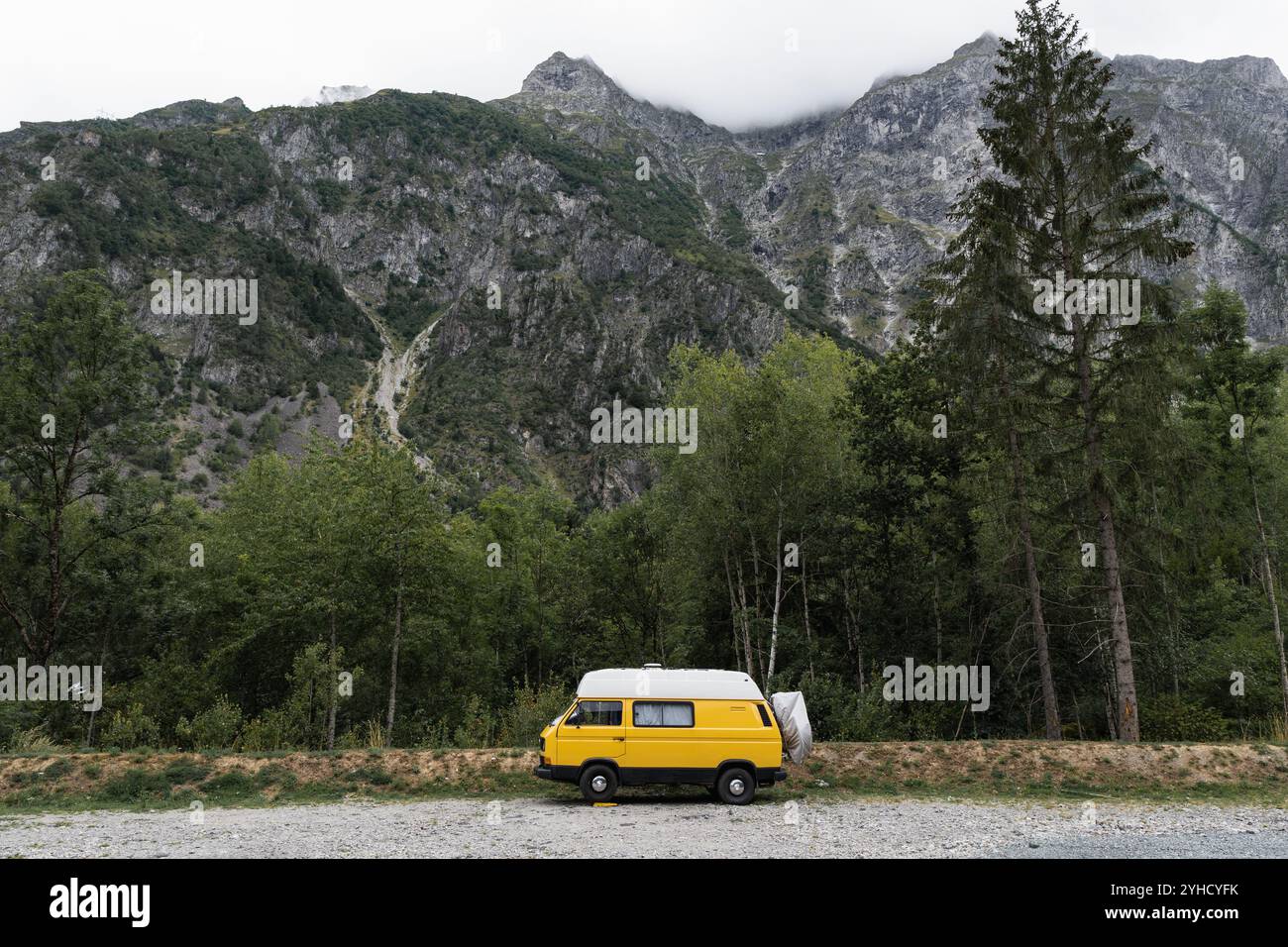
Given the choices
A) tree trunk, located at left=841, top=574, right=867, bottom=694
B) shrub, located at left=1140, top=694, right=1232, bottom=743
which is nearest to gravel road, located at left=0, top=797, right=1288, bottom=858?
shrub, located at left=1140, top=694, right=1232, bottom=743

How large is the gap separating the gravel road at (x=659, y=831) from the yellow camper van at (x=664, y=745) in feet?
1.69

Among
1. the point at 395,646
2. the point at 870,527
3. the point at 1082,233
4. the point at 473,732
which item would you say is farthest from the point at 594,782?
the point at 1082,233

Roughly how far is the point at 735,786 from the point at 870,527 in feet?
41.4

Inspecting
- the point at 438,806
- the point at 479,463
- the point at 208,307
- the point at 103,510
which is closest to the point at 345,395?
the point at 208,307

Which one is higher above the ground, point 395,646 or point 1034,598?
point 1034,598

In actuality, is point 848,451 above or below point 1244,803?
above

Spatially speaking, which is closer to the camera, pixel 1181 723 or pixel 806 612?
pixel 1181 723

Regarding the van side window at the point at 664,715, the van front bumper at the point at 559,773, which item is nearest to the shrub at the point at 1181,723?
the van side window at the point at 664,715

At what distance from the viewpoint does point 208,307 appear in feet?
508

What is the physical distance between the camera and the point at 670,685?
13656 mm

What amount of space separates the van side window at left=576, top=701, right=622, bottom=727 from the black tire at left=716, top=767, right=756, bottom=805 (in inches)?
86.9

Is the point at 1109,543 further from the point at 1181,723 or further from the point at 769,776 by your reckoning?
the point at 769,776

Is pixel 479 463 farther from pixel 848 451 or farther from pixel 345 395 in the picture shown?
pixel 848 451

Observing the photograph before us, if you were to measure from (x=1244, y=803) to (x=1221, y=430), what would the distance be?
567 inches
